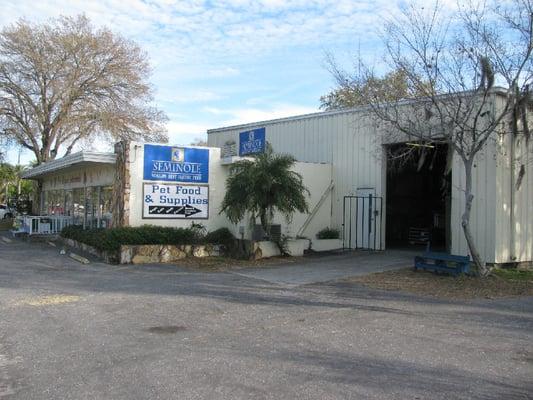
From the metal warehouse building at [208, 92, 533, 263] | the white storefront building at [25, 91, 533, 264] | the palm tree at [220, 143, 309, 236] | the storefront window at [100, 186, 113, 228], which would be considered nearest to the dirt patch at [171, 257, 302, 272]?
the palm tree at [220, 143, 309, 236]

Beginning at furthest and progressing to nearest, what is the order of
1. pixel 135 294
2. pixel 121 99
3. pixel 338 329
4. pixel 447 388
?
pixel 121 99
pixel 135 294
pixel 338 329
pixel 447 388

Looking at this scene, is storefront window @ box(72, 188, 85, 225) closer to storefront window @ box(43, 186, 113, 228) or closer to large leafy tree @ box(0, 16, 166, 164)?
storefront window @ box(43, 186, 113, 228)

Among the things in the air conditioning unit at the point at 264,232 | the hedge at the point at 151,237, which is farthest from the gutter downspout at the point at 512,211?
Result: the hedge at the point at 151,237

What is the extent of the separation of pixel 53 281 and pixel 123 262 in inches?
131

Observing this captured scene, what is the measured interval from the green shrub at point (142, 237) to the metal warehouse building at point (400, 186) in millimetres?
5419

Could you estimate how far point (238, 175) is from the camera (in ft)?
54.3

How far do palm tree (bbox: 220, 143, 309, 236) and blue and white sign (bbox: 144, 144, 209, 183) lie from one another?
7.83ft

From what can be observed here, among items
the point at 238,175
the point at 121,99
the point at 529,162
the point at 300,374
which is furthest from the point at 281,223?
the point at 121,99

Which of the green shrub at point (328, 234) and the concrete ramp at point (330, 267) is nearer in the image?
the concrete ramp at point (330, 267)

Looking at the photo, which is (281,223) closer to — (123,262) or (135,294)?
(123,262)

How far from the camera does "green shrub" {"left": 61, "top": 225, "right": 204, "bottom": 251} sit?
52.9 ft

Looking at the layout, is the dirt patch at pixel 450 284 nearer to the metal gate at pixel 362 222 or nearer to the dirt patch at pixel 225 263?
the dirt patch at pixel 225 263

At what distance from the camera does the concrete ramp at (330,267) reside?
13133 millimetres

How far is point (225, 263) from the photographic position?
624 inches
